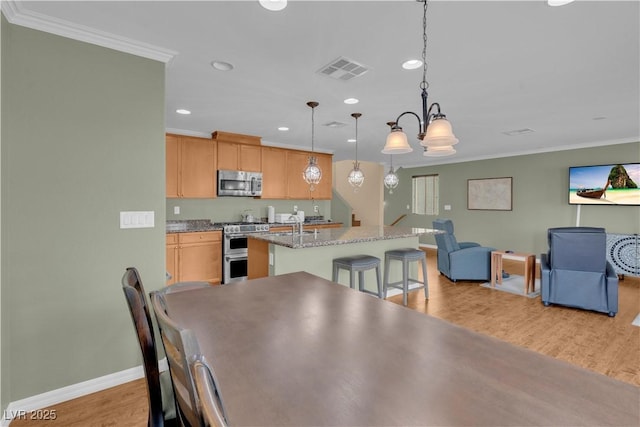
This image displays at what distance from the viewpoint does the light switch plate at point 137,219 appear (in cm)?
221

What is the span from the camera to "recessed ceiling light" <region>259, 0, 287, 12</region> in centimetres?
174

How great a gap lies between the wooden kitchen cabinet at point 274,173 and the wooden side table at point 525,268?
12.1 feet

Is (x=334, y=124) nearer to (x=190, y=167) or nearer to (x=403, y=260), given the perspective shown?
(x=403, y=260)

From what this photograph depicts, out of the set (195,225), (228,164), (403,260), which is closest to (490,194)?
(403,260)

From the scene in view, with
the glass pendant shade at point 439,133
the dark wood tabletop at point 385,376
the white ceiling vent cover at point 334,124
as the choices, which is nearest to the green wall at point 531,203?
the white ceiling vent cover at point 334,124

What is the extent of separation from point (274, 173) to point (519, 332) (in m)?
4.28

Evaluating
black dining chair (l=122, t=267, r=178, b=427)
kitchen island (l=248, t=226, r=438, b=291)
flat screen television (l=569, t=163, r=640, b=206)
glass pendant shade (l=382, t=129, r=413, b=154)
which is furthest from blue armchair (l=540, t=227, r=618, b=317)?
black dining chair (l=122, t=267, r=178, b=427)

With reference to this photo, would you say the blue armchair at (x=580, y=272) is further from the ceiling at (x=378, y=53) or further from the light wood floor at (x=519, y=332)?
the ceiling at (x=378, y=53)

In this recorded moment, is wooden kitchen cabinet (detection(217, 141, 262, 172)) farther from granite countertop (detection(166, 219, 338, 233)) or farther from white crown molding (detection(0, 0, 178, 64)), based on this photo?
white crown molding (detection(0, 0, 178, 64))

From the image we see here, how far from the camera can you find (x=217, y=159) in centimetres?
504

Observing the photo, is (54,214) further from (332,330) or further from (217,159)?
(217,159)

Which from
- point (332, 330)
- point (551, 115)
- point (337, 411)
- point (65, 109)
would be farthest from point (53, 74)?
point (551, 115)

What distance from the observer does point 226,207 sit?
18.2ft

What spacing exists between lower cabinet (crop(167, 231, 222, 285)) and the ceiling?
1.66 m
